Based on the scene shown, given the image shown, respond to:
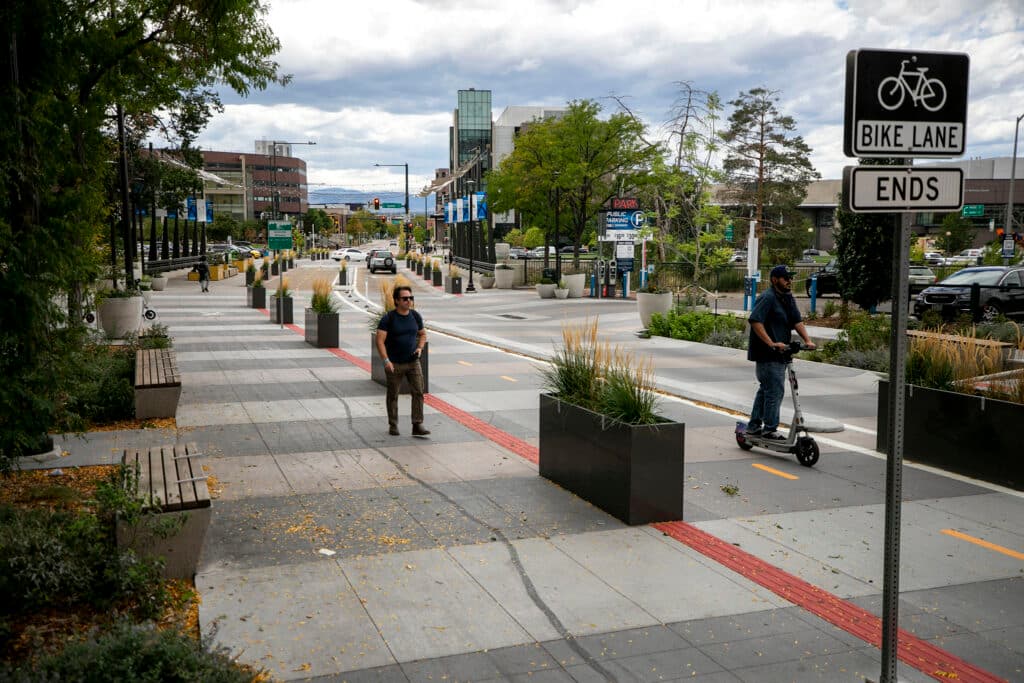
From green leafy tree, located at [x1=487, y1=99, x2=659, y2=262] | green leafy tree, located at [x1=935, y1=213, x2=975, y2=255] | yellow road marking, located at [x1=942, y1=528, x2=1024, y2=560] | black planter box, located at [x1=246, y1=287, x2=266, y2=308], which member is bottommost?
yellow road marking, located at [x1=942, y1=528, x2=1024, y2=560]

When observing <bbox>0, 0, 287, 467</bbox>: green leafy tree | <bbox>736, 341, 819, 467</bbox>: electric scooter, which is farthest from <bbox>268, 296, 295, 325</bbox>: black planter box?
<bbox>736, 341, 819, 467</bbox>: electric scooter

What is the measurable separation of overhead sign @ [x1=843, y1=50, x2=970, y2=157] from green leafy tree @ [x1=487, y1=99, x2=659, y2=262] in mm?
41761

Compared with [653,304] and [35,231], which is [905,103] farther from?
[653,304]

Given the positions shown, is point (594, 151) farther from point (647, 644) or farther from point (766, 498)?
point (647, 644)

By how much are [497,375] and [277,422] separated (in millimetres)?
5377

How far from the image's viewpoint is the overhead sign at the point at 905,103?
4008 mm

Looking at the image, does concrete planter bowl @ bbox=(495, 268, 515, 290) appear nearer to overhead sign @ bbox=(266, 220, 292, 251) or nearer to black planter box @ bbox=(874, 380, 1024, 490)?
overhead sign @ bbox=(266, 220, 292, 251)

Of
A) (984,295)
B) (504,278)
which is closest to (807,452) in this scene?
(984,295)

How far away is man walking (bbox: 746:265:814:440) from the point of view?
9195 millimetres

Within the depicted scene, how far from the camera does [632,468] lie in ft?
23.0

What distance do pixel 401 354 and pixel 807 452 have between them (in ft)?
15.1

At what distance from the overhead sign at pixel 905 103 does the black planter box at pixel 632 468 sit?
135 inches

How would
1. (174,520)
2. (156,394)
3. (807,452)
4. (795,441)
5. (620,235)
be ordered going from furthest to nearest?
Answer: (620,235) → (156,394) → (795,441) → (807,452) → (174,520)

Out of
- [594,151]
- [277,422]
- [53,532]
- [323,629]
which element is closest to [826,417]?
[277,422]
